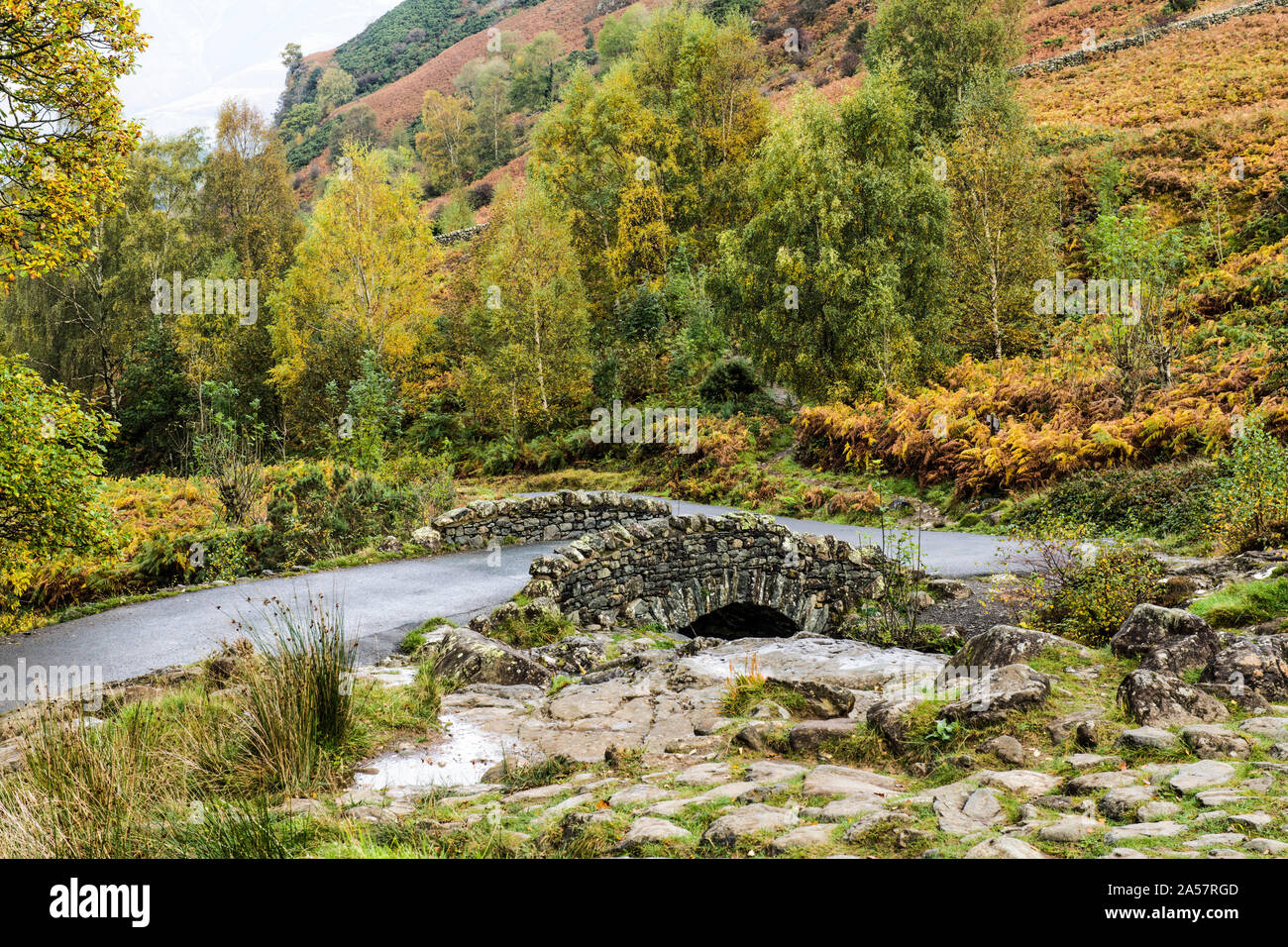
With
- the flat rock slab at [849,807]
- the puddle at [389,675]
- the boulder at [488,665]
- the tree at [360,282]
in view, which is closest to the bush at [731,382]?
the tree at [360,282]

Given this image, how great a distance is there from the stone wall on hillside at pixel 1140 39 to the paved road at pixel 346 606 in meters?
34.7

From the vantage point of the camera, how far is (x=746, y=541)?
40.2 ft

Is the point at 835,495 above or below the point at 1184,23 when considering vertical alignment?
below

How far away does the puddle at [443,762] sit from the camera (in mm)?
4926

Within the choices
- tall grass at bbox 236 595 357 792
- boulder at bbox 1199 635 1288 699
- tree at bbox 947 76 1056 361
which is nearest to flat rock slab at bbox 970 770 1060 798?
boulder at bbox 1199 635 1288 699

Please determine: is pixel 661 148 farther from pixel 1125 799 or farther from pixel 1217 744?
pixel 1125 799

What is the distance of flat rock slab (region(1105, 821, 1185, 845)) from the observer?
2.88 metres

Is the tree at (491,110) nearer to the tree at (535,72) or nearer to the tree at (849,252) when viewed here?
the tree at (535,72)

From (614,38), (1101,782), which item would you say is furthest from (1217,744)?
(614,38)

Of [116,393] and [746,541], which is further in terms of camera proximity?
[116,393]

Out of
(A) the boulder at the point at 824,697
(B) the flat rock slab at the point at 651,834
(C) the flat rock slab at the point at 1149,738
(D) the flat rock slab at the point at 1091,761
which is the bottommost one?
(A) the boulder at the point at 824,697
